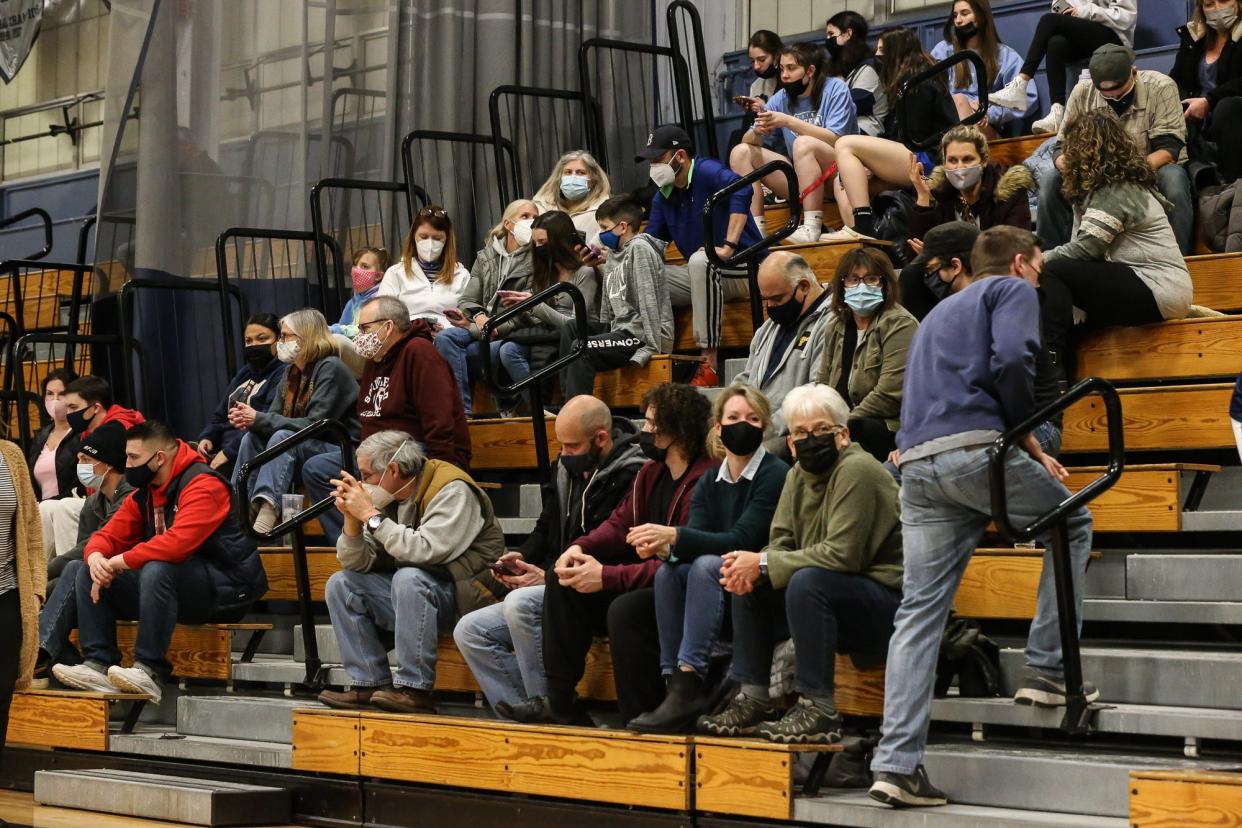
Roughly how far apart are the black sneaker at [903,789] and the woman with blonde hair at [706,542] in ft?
2.62

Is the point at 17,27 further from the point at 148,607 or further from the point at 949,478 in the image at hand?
the point at 949,478

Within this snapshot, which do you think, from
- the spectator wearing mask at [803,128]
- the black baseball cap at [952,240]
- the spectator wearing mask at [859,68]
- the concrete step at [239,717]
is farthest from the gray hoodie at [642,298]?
the black baseball cap at [952,240]

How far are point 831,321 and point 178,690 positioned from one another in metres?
3.25

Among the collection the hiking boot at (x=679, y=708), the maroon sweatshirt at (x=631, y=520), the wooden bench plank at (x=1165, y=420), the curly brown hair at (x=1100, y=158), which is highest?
the curly brown hair at (x=1100, y=158)

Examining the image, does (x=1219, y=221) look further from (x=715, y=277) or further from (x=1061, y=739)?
(x=1061, y=739)

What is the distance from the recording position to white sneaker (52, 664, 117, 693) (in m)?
7.53

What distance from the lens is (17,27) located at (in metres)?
14.8

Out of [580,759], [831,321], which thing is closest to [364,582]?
[580,759]

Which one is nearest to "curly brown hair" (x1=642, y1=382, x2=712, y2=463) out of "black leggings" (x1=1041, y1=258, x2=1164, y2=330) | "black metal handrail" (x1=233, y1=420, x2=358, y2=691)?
"black leggings" (x1=1041, y1=258, x2=1164, y2=330)

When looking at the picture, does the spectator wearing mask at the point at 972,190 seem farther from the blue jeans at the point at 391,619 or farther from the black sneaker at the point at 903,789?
the black sneaker at the point at 903,789

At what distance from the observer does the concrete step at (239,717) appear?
716cm

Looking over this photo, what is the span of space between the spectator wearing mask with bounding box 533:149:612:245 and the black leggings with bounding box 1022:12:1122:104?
6.95 feet

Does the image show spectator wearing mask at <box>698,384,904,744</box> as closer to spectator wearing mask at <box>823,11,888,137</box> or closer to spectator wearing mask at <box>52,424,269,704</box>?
spectator wearing mask at <box>52,424,269,704</box>

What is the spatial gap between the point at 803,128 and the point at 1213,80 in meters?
1.82
